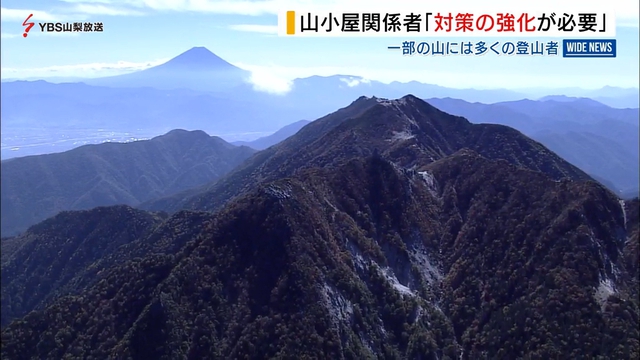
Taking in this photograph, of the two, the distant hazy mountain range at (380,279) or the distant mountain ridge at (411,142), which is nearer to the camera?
the distant hazy mountain range at (380,279)

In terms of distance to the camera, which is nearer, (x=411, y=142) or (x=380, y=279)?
(x=380, y=279)

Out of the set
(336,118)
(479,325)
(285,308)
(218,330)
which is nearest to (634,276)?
(479,325)

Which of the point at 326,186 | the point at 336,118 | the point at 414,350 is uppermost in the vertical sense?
the point at 336,118

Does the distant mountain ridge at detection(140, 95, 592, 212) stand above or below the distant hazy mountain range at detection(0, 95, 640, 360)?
above

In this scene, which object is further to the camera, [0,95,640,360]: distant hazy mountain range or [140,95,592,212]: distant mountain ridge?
[140,95,592,212]: distant mountain ridge

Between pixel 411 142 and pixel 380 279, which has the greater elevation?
pixel 411 142

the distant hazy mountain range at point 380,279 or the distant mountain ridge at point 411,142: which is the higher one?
the distant mountain ridge at point 411,142

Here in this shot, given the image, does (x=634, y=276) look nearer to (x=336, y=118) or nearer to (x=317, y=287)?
(x=317, y=287)

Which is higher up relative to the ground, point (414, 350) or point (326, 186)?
point (326, 186)
